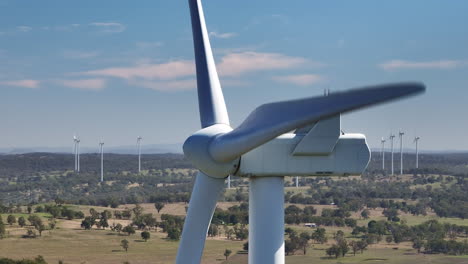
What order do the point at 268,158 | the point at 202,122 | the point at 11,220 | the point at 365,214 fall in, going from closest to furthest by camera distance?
the point at 268,158 → the point at 202,122 → the point at 11,220 → the point at 365,214

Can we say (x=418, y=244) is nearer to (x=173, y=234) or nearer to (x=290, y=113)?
(x=173, y=234)

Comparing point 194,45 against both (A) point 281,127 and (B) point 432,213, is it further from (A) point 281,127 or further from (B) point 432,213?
(B) point 432,213

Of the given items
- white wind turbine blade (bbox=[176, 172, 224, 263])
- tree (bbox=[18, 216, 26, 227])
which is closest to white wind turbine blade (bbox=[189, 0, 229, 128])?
white wind turbine blade (bbox=[176, 172, 224, 263])

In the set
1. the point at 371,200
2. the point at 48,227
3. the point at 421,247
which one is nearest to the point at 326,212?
the point at 371,200

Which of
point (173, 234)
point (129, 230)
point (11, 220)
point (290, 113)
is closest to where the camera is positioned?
point (290, 113)

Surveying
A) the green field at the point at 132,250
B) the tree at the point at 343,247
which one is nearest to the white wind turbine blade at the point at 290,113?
the green field at the point at 132,250

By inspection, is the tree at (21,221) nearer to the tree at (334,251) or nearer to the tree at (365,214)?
the tree at (334,251)

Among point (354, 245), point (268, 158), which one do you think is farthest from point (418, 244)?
point (268, 158)
